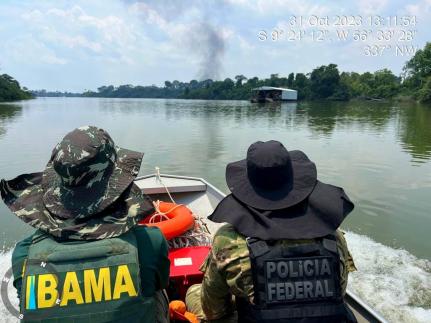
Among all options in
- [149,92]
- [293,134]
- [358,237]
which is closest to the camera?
[358,237]

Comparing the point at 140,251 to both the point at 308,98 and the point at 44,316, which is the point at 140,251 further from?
the point at 308,98

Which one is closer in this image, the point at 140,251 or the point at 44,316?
the point at 44,316

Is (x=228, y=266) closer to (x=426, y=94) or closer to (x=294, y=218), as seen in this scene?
(x=294, y=218)

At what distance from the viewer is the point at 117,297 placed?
4.96ft

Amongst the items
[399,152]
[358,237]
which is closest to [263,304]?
[358,237]

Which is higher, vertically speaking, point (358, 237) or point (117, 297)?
point (117, 297)

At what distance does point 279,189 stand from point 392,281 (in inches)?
131

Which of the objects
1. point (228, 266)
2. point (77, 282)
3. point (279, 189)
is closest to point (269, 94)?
point (279, 189)

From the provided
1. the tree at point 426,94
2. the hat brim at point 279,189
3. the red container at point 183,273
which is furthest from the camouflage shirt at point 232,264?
the tree at point 426,94

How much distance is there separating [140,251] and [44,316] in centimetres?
42

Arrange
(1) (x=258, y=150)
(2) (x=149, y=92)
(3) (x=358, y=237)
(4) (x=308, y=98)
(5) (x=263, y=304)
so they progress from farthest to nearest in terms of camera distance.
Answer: (2) (x=149, y=92)
(4) (x=308, y=98)
(3) (x=358, y=237)
(1) (x=258, y=150)
(5) (x=263, y=304)

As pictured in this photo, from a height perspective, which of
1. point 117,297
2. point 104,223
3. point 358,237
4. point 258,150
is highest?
point 258,150

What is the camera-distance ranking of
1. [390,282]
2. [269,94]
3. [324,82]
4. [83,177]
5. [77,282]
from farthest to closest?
[324,82] < [269,94] < [390,282] < [83,177] < [77,282]

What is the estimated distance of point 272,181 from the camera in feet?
5.75
